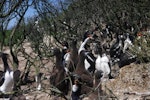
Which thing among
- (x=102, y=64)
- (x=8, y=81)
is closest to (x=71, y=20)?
(x=102, y=64)

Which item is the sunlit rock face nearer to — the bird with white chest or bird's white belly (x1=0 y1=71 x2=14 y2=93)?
the bird with white chest

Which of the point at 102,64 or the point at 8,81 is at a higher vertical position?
the point at 102,64

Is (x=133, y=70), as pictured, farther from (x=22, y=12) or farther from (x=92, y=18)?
(x=92, y=18)

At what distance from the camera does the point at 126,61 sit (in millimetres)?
15438

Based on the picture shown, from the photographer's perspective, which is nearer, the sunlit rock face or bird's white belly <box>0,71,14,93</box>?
bird's white belly <box>0,71,14,93</box>

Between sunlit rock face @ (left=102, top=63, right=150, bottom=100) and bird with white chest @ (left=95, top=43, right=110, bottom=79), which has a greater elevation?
bird with white chest @ (left=95, top=43, right=110, bottom=79)

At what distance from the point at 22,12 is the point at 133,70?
3965 mm

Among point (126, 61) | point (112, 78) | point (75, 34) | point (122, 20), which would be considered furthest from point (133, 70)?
point (75, 34)

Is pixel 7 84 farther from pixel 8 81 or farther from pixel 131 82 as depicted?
pixel 131 82

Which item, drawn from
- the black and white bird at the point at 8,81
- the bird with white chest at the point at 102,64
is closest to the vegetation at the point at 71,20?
the bird with white chest at the point at 102,64

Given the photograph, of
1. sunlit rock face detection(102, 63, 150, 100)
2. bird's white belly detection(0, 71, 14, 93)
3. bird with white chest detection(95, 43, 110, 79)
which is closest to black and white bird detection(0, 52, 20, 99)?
bird's white belly detection(0, 71, 14, 93)

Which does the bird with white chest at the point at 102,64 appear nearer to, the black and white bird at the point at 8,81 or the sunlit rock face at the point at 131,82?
the sunlit rock face at the point at 131,82

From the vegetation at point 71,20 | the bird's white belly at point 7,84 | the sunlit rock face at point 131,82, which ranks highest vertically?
the vegetation at point 71,20

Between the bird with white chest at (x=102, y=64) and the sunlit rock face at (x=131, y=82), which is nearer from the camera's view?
the sunlit rock face at (x=131, y=82)
